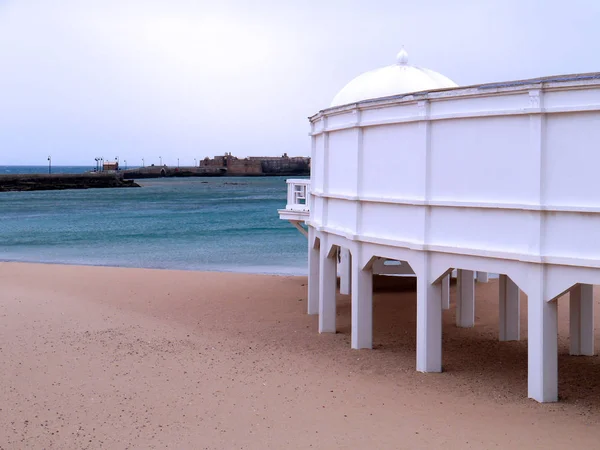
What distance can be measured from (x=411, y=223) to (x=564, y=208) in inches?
121

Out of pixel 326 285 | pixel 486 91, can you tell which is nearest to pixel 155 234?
pixel 326 285

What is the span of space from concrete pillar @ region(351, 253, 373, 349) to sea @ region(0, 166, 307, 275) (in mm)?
22701

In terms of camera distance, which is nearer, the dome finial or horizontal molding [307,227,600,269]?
horizontal molding [307,227,600,269]

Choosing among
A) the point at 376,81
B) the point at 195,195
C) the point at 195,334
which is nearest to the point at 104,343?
the point at 195,334

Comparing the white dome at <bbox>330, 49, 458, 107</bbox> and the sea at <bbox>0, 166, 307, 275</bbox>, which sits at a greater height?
the white dome at <bbox>330, 49, 458, 107</bbox>

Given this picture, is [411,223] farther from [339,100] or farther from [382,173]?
[339,100]

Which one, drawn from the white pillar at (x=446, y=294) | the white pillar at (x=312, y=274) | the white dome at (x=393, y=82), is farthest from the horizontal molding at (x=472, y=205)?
the white pillar at (x=446, y=294)

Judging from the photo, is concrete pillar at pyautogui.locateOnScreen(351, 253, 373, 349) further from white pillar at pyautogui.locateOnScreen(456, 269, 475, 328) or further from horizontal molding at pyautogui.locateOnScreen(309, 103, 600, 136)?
white pillar at pyautogui.locateOnScreen(456, 269, 475, 328)

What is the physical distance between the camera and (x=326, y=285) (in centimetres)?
1770

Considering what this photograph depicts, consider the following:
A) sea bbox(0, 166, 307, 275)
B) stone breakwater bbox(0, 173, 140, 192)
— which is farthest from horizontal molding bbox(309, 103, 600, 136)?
stone breakwater bbox(0, 173, 140, 192)

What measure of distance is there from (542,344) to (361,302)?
4.58 metres

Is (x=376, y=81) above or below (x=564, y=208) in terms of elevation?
above

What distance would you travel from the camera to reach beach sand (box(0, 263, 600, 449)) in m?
11.2

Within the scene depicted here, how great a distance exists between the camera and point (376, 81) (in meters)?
18.5
